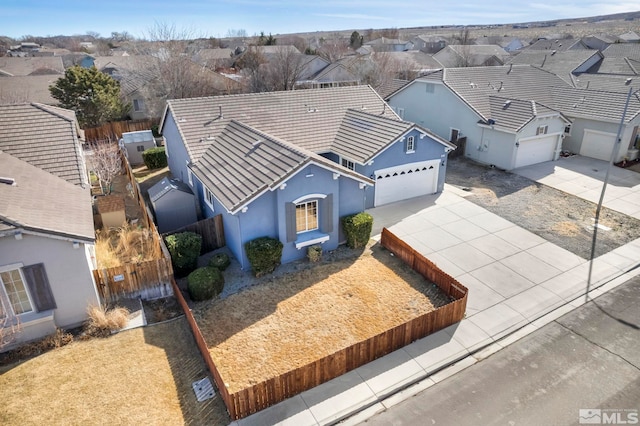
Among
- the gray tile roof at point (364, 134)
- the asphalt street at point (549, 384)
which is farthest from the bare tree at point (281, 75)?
the asphalt street at point (549, 384)

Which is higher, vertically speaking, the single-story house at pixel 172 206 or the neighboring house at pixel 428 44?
the neighboring house at pixel 428 44

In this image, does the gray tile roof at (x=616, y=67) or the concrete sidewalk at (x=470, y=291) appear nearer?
the concrete sidewalk at (x=470, y=291)

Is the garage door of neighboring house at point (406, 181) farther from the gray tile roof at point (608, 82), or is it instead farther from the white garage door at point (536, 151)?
the gray tile roof at point (608, 82)

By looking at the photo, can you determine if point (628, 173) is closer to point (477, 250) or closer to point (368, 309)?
point (477, 250)

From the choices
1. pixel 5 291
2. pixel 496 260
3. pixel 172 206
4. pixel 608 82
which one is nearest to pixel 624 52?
pixel 608 82

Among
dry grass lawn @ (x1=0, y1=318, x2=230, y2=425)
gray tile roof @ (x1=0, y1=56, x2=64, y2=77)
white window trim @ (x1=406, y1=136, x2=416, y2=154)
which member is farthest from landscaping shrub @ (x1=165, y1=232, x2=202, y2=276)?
gray tile roof @ (x1=0, y1=56, x2=64, y2=77)

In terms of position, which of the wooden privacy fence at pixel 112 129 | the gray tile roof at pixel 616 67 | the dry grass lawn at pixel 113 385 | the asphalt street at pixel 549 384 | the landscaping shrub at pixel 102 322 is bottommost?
the asphalt street at pixel 549 384

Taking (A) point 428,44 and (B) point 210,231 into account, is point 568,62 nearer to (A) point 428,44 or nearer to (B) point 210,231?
(B) point 210,231
